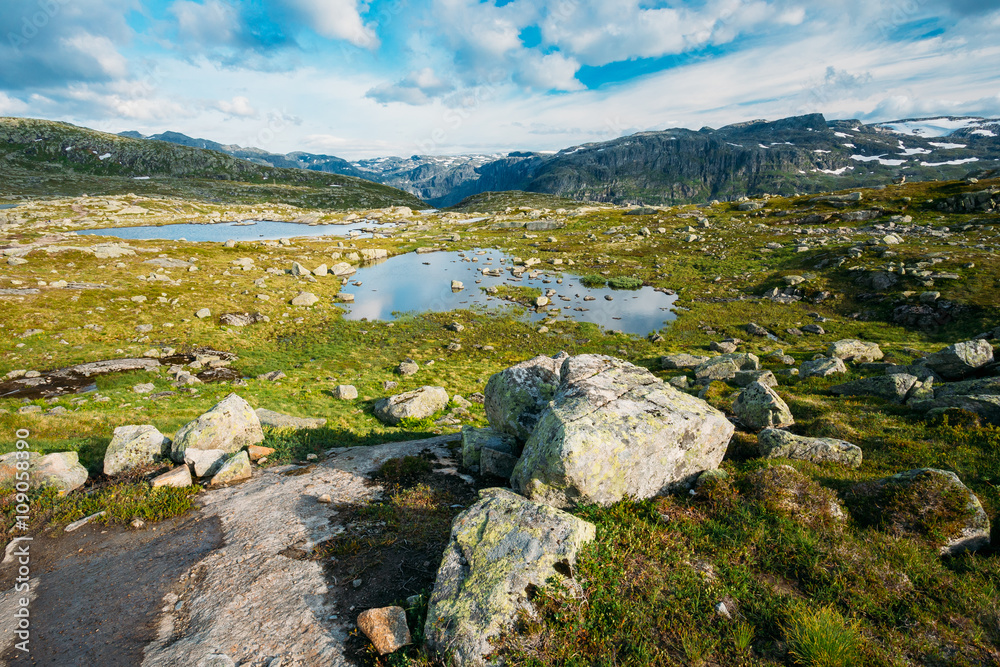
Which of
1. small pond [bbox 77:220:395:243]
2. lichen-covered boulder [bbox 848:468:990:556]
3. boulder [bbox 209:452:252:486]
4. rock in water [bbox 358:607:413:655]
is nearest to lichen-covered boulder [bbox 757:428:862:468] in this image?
lichen-covered boulder [bbox 848:468:990:556]

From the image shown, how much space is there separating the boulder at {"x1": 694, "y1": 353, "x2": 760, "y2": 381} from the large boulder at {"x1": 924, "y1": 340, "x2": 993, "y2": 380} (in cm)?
913

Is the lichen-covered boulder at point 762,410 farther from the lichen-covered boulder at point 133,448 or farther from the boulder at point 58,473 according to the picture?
the boulder at point 58,473

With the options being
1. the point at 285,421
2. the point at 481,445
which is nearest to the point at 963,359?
the point at 481,445

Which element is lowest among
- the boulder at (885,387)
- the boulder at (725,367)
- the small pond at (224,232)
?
the boulder at (725,367)

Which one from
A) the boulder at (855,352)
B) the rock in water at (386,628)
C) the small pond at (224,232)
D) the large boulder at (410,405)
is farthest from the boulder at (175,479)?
the small pond at (224,232)

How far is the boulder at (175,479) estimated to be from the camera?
1371cm

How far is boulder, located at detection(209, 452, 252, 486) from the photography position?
14.5 metres

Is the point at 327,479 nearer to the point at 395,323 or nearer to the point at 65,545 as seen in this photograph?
the point at 65,545

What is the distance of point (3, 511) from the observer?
12266mm

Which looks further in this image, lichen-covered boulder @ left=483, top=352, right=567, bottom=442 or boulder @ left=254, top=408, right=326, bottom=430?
boulder @ left=254, top=408, right=326, bottom=430

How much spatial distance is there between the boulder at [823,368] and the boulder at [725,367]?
9.49 feet

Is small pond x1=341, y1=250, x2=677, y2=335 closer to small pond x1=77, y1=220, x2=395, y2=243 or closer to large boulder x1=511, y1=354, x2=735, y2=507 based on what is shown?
large boulder x1=511, y1=354, x2=735, y2=507

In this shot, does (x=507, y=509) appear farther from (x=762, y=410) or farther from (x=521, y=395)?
(x=762, y=410)

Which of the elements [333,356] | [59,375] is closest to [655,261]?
[333,356]
